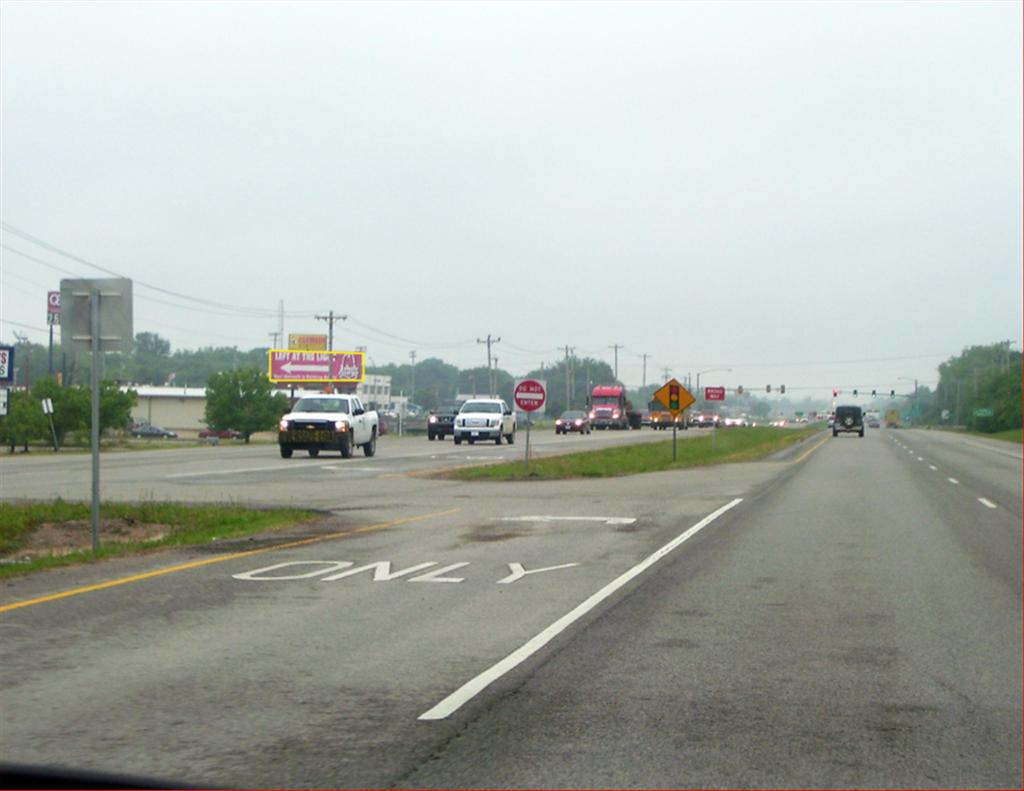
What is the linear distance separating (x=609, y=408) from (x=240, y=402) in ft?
101

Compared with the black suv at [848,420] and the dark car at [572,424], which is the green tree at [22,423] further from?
the black suv at [848,420]

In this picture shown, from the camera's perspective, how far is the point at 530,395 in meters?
33.8

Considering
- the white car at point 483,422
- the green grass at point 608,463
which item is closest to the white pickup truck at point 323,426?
the green grass at point 608,463

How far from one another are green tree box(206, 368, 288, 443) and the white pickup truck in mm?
37570

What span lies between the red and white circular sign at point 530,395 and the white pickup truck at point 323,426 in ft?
30.6

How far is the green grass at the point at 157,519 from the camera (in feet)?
56.6

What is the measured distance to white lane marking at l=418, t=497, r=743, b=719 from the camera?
768 centimetres

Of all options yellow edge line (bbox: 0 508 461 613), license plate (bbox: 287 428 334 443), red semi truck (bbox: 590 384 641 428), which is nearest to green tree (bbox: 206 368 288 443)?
red semi truck (bbox: 590 384 641 428)

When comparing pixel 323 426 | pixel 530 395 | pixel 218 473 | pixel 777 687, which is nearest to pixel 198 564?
pixel 777 687

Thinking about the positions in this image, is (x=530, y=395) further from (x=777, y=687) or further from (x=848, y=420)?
(x=848, y=420)

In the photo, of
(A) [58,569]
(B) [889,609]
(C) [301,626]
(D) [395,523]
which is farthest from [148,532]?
(B) [889,609]

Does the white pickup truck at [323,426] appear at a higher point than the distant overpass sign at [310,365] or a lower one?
lower

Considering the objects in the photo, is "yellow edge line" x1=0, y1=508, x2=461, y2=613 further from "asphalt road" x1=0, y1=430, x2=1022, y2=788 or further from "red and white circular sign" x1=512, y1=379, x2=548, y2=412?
"red and white circular sign" x1=512, y1=379, x2=548, y2=412

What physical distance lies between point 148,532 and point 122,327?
4.83 m
